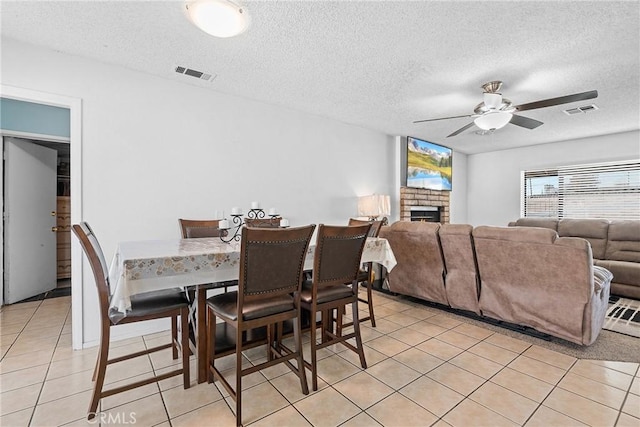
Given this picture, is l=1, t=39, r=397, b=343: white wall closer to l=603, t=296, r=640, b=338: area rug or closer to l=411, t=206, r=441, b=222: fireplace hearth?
l=411, t=206, r=441, b=222: fireplace hearth

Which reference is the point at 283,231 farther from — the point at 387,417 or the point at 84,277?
the point at 84,277

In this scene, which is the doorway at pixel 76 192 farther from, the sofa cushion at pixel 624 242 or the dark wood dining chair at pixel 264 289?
the sofa cushion at pixel 624 242

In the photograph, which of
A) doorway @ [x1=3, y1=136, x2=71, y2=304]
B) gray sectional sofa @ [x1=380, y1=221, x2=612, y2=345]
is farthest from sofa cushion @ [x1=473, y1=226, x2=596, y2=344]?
doorway @ [x1=3, y1=136, x2=71, y2=304]

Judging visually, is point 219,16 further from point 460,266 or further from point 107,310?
point 460,266

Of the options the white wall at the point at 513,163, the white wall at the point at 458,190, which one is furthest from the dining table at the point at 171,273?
the white wall at the point at 513,163

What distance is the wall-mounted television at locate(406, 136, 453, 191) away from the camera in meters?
5.38

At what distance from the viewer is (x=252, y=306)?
165cm

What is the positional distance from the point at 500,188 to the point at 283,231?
21.5ft

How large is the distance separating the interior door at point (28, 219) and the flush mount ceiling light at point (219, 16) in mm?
3113

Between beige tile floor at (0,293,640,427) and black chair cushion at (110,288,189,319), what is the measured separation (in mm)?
522

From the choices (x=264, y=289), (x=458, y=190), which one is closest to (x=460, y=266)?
(x=264, y=289)

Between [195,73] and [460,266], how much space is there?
10.6 feet

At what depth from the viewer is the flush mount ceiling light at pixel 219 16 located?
1822mm

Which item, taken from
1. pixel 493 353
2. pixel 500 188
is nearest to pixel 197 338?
pixel 493 353
